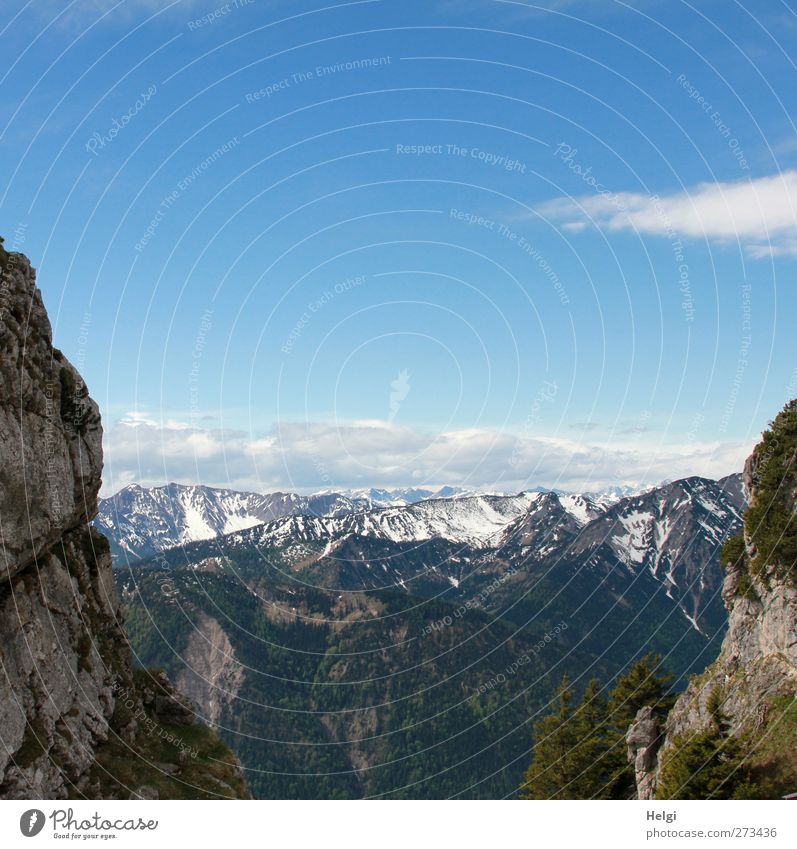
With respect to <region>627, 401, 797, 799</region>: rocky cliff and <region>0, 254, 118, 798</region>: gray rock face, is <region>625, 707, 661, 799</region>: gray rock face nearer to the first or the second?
<region>627, 401, 797, 799</region>: rocky cliff

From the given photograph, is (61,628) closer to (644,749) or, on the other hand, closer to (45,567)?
(45,567)

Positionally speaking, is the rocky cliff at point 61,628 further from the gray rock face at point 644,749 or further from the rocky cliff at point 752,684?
the rocky cliff at point 752,684

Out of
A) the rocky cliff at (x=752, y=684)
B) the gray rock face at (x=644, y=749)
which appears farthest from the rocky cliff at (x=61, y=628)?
the rocky cliff at (x=752, y=684)

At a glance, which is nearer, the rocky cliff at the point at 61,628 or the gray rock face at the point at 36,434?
the gray rock face at the point at 36,434

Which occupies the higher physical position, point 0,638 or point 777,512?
point 777,512

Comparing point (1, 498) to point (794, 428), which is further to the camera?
point (794, 428)

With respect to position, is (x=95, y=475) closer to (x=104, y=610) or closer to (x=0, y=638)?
(x=104, y=610)
